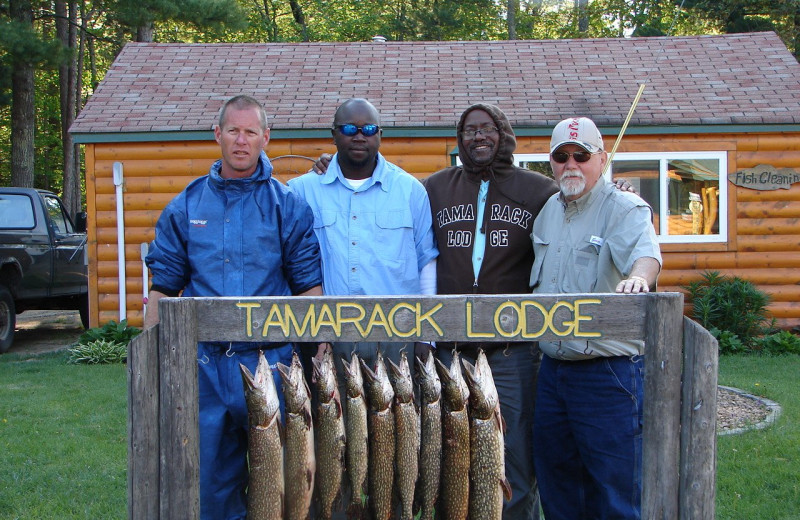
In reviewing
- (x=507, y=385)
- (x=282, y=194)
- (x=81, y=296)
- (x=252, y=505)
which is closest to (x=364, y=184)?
(x=282, y=194)

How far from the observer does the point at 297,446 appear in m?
2.74

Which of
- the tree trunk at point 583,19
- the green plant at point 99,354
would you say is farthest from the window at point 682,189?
the tree trunk at point 583,19

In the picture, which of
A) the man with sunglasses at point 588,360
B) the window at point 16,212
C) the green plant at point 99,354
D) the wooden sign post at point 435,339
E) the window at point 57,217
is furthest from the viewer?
the window at point 57,217

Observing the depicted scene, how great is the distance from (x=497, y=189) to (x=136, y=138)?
24.6ft

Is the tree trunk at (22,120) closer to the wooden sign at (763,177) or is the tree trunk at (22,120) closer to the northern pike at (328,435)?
the wooden sign at (763,177)

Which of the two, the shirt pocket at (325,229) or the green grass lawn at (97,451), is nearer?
the shirt pocket at (325,229)

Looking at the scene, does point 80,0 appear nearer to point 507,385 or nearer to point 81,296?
point 81,296

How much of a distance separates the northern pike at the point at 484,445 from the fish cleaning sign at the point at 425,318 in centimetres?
26

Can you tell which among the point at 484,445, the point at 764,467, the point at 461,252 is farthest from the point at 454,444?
the point at 764,467

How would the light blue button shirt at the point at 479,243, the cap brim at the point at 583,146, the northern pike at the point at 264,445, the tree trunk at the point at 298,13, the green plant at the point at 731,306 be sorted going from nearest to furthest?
the northern pike at the point at 264,445 < the cap brim at the point at 583,146 < the light blue button shirt at the point at 479,243 < the green plant at the point at 731,306 < the tree trunk at the point at 298,13

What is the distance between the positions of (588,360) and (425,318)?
1.01 meters

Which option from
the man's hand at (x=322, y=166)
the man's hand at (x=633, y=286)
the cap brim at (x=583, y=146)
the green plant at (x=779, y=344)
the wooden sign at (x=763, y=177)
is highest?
the wooden sign at (x=763, y=177)

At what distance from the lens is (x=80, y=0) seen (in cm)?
1989

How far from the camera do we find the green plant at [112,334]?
9.84 m
